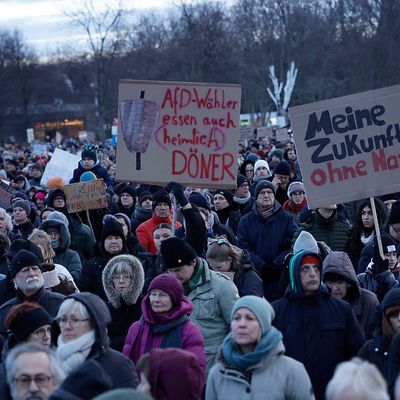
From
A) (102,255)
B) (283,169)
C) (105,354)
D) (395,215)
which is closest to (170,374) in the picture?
(105,354)

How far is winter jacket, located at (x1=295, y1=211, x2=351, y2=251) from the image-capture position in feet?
34.2

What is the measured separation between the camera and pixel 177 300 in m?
6.55

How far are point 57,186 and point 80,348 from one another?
8475 millimetres

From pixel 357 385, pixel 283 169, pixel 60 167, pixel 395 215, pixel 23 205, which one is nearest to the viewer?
pixel 357 385

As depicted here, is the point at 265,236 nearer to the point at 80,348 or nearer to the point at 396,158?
the point at 396,158

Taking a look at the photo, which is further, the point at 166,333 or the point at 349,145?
the point at 349,145

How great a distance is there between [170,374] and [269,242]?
4.91m

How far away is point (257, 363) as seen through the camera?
5.72 m

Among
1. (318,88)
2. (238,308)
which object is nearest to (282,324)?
(238,308)

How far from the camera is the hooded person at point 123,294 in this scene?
24.7 ft

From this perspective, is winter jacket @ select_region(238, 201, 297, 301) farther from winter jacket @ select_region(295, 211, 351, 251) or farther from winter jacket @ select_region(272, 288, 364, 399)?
winter jacket @ select_region(272, 288, 364, 399)

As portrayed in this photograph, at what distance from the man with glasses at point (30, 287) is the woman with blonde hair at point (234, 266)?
1.11 m

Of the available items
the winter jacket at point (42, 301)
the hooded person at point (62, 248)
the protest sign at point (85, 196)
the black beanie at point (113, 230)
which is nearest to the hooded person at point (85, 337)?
the winter jacket at point (42, 301)

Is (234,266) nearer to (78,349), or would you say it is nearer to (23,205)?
(78,349)
